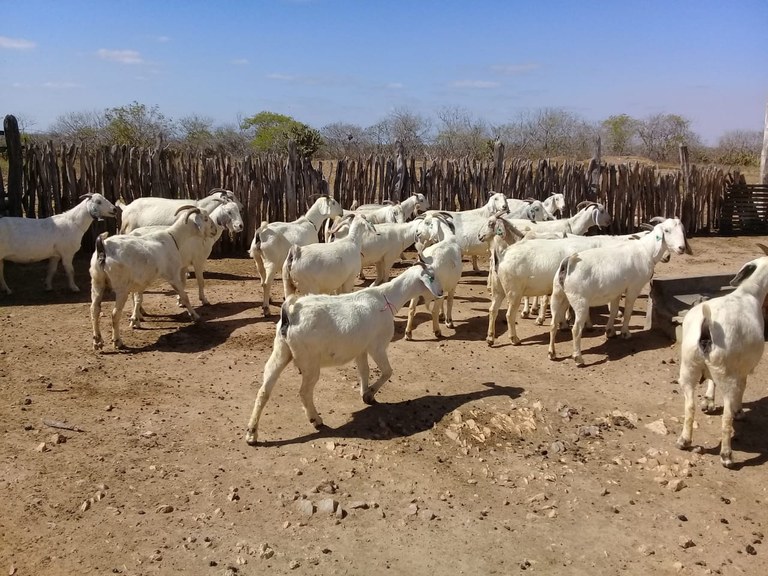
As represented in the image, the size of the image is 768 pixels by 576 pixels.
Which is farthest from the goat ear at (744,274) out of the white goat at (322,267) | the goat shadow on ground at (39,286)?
the goat shadow on ground at (39,286)

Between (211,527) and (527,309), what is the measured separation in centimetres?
668

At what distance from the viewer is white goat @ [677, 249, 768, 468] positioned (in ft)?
17.8

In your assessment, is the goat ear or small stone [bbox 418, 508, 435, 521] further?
the goat ear

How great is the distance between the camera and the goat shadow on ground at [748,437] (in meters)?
5.66

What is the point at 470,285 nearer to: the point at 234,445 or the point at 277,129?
the point at 234,445

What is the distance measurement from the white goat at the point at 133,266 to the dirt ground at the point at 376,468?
1.99ft

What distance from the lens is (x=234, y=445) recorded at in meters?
5.80

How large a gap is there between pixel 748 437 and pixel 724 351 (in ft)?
3.91

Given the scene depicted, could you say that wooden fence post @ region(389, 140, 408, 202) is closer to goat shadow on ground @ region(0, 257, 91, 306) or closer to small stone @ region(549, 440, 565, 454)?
goat shadow on ground @ region(0, 257, 91, 306)

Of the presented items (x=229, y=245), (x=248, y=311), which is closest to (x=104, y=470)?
(x=248, y=311)

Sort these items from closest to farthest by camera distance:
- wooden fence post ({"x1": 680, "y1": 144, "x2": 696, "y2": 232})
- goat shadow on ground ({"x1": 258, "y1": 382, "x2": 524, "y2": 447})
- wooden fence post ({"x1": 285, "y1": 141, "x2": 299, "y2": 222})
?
1. goat shadow on ground ({"x1": 258, "y1": 382, "x2": 524, "y2": 447})
2. wooden fence post ({"x1": 285, "y1": 141, "x2": 299, "y2": 222})
3. wooden fence post ({"x1": 680, "y1": 144, "x2": 696, "y2": 232})

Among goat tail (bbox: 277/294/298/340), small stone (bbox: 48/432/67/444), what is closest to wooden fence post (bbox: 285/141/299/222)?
goat tail (bbox: 277/294/298/340)

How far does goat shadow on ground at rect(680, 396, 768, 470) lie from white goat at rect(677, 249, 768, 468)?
22 centimetres

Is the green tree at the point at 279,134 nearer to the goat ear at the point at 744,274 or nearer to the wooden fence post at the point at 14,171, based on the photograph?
the wooden fence post at the point at 14,171
